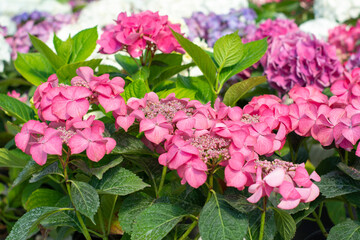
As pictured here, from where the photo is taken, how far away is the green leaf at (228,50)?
0.96 meters

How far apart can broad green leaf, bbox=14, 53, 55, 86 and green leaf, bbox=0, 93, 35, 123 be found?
0.17 meters

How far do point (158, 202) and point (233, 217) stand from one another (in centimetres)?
17

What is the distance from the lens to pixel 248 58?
1015 millimetres

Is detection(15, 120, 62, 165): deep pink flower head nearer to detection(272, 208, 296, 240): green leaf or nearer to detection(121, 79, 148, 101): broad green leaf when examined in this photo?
detection(121, 79, 148, 101): broad green leaf

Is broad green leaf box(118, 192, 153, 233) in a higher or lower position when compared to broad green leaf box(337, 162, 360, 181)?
lower

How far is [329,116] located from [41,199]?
0.68m

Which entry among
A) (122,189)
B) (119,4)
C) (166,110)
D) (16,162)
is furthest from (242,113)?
(119,4)

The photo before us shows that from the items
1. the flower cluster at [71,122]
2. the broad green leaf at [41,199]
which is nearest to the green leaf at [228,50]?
the flower cluster at [71,122]

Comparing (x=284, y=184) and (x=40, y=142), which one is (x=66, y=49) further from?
(x=284, y=184)

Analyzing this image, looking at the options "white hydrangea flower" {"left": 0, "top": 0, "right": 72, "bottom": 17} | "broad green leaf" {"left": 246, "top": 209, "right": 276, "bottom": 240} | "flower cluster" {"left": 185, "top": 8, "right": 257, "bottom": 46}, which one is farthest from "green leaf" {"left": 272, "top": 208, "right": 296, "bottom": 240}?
"white hydrangea flower" {"left": 0, "top": 0, "right": 72, "bottom": 17}

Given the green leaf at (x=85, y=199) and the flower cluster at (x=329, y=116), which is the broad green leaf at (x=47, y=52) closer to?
the green leaf at (x=85, y=199)

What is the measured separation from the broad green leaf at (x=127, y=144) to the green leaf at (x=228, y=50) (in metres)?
0.30

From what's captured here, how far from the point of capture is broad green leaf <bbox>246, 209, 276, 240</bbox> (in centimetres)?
73

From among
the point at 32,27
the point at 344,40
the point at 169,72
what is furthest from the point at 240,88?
the point at 32,27
